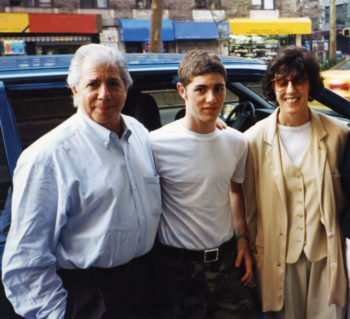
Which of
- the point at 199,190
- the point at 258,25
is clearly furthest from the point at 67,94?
the point at 258,25

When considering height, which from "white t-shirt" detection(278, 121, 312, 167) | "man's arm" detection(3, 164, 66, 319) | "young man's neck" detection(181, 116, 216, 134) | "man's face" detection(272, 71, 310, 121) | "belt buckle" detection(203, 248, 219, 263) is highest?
"man's face" detection(272, 71, 310, 121)

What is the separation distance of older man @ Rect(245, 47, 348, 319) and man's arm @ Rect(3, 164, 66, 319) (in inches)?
41.6

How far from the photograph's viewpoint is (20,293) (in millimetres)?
1452

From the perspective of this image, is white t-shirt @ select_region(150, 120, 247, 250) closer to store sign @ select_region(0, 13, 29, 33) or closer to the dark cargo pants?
the dark cargo pants

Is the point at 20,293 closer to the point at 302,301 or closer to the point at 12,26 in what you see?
the point at 302,301

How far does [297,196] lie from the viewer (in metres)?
1.96

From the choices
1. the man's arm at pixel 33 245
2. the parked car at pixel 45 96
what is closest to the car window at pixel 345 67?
the parked car at pixel 45 96

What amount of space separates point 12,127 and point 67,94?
0.54m

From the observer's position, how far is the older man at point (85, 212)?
4.67 ft

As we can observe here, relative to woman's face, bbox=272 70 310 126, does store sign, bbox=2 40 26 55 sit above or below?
above

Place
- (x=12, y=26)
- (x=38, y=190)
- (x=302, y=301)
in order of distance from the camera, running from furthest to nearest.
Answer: (x=12, y=26)
(x=302, y=301)
(x=38, y=190)

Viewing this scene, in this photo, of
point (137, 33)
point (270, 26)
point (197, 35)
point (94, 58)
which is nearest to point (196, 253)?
point (94, 58)

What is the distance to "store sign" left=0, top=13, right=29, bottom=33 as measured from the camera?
16953 mm

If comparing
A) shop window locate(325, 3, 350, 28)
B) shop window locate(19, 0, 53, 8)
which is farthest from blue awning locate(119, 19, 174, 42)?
shop window locate(325, 3, 350, 28)
